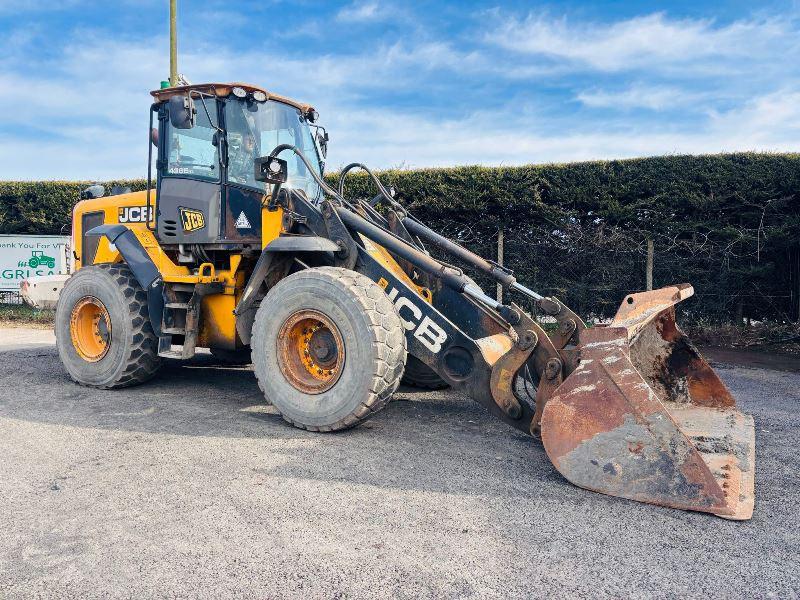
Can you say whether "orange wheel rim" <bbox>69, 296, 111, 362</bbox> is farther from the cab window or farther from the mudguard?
the cab window

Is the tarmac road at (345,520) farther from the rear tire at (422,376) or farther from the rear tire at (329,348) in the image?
the rear tire at (422,376)

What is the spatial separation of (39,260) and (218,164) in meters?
10.5

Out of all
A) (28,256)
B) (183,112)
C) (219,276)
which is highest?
(183,112)

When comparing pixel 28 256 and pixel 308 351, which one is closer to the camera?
pixel 308 351

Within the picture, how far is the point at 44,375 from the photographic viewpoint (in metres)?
6.95

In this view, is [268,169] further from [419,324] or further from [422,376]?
[422,376]

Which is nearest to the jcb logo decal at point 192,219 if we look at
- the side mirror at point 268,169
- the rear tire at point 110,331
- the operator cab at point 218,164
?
the operator cab at point 218,164

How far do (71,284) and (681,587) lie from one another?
6.01 m

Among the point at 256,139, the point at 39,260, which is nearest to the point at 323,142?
the point at 256,139

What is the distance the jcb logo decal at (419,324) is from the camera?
451 centimetres

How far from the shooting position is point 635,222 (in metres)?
10.8

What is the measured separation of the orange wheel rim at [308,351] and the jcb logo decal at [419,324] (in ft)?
1.70

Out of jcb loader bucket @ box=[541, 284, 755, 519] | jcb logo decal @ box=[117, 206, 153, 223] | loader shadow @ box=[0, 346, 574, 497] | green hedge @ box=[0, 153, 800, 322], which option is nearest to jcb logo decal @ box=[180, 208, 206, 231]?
jcb logo decal @ box=[117, 206, 153, 223]

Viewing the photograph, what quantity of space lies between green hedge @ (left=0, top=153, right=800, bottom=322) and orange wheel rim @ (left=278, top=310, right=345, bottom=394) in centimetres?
703
